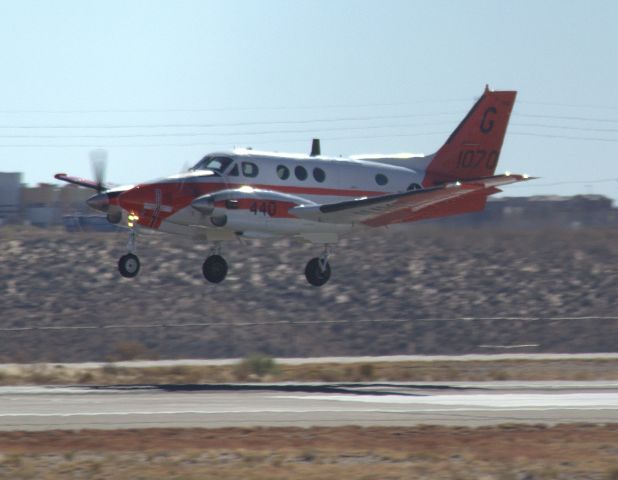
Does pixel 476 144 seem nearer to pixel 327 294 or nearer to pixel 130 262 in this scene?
pixel 130 262

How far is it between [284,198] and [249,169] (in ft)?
4.51

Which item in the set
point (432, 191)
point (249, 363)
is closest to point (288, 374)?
point (249, 363)

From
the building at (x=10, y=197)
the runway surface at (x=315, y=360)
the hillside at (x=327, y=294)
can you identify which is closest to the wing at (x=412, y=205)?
the runway surface at (x=315, y=360)

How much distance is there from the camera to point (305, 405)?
2994 centimetres

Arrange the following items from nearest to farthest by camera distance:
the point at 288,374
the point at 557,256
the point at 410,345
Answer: the point at 288,374 < the point at 410,345 < the point at 557,256

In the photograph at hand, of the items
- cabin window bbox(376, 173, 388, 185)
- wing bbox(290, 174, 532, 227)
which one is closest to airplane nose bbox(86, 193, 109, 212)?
wing bbox(290, 174, 532, 227)

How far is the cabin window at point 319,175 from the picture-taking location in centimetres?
3691

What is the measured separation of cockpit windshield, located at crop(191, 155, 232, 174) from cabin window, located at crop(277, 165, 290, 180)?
62.5 inches

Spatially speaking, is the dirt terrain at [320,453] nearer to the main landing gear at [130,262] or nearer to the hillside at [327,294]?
the main landing gear at [130,262]

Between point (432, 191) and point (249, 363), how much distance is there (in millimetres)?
11262

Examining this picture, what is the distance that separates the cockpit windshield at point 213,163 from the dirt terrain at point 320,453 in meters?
12.5

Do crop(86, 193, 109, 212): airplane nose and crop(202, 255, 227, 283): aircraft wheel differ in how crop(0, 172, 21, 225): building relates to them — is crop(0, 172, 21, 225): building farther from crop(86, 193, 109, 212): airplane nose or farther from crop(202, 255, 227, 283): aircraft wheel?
crop(86, 193, 109, 212): airplane nose

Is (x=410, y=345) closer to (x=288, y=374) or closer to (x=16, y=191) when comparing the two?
(x=288, y=374)

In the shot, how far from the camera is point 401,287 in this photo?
67250 millimetres
